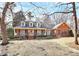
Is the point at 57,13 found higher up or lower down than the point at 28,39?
higher up

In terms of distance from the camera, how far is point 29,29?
164 centimetres

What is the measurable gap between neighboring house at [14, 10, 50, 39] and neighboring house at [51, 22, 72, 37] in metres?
0.07

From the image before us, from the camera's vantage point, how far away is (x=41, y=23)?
1.63 m

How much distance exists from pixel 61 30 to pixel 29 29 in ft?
1.04

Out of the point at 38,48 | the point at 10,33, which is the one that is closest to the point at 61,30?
the point at 38,48

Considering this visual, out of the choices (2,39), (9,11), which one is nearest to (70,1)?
(9,11)

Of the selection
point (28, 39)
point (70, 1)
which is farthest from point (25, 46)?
Answer: point (70, 1)

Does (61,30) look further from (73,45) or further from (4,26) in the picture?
(4,26)

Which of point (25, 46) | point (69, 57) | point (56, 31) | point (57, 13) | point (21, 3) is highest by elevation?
point (21, 3)

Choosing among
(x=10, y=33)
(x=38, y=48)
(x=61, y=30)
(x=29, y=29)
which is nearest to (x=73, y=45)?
(x=61, y=30)

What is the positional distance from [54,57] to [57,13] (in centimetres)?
43

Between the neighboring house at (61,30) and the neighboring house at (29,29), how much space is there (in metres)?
0.07

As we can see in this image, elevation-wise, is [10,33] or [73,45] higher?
[10,33]

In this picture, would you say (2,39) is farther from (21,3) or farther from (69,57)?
(69,57)
